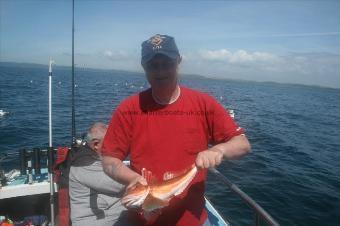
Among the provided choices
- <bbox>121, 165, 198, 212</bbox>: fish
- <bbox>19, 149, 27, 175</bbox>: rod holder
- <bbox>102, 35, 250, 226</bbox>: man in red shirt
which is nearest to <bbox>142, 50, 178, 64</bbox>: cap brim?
<bbox>102, 35, 250, 226</bbox>: man in red shirt

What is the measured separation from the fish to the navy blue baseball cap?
1199 mm

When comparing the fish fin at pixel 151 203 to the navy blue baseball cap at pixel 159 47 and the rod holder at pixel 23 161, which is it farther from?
the rod holder at pixel 23 161

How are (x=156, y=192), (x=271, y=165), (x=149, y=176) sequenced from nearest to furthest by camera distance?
(x=156, y=192)
(x=149, y=176)
(x=271, y=165)

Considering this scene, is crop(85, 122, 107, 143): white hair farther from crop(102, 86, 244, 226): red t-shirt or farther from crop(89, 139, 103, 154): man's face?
crop(102, 86, 244, 226): red t-shirt

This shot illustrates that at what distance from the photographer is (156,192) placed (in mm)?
2842

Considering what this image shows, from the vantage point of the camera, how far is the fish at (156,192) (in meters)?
2.75

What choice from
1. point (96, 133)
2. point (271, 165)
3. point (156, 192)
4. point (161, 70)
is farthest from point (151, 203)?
point (271, 165)

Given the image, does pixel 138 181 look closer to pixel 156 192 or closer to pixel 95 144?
pixel 156 192

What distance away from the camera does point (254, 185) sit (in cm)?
1481

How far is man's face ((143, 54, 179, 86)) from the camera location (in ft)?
10.6

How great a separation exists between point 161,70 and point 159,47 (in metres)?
0.24

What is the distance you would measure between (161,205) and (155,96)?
1154mm

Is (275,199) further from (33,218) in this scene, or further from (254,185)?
(33,218)

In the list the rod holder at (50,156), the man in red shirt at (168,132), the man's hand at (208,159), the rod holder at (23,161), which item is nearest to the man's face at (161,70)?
the man in red shirt at (168,132)
